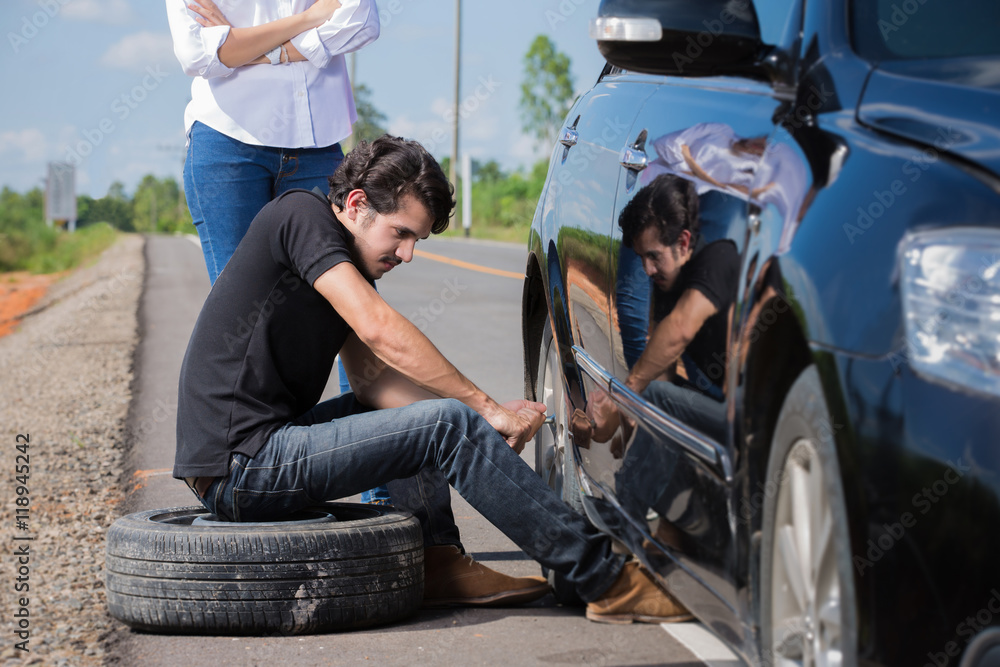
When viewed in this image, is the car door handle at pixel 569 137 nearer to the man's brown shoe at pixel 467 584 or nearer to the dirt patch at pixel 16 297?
the man's brown shoe at pixel 467 584

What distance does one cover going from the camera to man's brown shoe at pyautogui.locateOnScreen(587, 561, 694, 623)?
3221mm

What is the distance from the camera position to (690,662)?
287cm

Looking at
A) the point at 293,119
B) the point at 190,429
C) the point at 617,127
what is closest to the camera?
the point at 617,127

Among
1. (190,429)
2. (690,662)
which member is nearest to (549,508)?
(690,662)

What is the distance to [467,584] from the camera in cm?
345

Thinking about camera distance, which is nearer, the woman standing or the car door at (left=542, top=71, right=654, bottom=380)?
the car door at (left=542, top=71, right=654, bottom=380)

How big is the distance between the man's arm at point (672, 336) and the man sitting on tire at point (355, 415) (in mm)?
769

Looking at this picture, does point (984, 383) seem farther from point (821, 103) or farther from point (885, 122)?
point (821, 103)

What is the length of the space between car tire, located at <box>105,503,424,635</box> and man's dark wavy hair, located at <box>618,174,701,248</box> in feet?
3.74

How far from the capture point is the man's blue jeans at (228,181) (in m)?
3.80

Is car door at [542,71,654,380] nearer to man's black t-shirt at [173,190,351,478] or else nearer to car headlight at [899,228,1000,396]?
man's black t-shirt at [173,190,351,478]

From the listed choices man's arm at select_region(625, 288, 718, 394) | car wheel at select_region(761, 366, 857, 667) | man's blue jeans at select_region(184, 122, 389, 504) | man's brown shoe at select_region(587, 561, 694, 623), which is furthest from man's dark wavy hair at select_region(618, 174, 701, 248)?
man's blue jeans at select_region(184, 122, 389, 504)

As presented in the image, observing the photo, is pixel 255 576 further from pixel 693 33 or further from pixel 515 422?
pixel 693 33

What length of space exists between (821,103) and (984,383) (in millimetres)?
705
